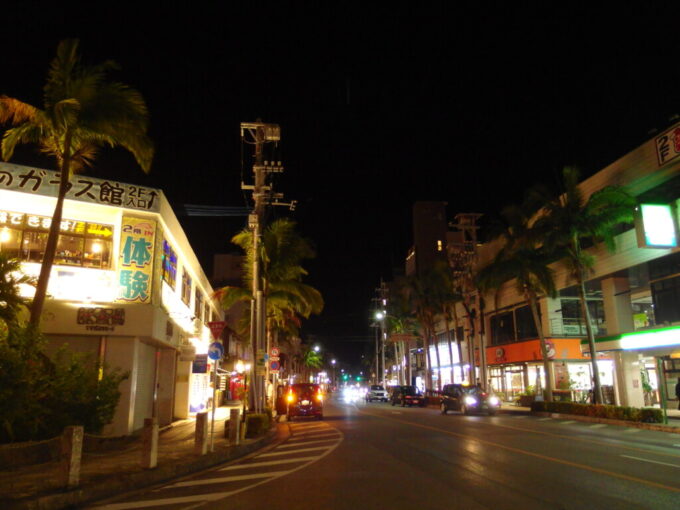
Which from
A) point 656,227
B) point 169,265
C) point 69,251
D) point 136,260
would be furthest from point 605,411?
point 69,251

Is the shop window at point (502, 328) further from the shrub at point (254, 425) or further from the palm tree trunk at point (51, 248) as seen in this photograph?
the palm tree trunk at point (51, 248)

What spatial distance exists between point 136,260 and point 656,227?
74.2 ft

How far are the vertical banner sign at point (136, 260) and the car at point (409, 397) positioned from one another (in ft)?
105

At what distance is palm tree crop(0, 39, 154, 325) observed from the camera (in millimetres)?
13656

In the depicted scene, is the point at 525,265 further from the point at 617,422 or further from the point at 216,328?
the point at 216,328

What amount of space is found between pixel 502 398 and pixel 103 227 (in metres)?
38.5

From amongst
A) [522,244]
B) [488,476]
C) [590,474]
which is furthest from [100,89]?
[522,244]

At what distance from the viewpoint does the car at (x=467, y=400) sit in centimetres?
3189

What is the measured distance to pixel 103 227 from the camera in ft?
61.2

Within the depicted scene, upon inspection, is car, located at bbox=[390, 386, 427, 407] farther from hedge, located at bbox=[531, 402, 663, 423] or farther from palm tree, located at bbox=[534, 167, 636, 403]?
palm tree, located at bbox=[534, 167, 636, 403]

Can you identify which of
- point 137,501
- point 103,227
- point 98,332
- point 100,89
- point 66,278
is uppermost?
point 100,89

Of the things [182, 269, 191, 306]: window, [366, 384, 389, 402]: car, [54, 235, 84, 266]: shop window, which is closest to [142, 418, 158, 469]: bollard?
[54, 235, 84, 266]: shop window

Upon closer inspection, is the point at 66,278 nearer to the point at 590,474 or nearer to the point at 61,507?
the point at 61,507

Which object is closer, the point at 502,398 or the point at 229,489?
the point at 229,489
